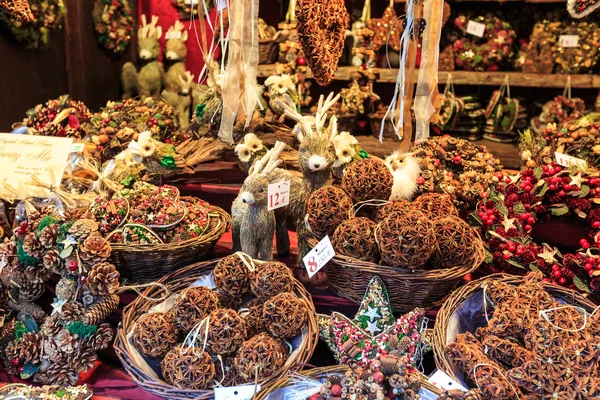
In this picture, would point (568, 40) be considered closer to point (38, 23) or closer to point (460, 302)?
point (460, 302)

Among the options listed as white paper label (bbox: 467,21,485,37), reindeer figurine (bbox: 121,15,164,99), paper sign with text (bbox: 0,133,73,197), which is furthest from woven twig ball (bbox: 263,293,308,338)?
reindeer figurine (bbox: 121,15,164,99)

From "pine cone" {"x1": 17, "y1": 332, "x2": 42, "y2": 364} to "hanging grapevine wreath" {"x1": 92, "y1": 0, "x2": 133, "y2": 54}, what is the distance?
2.97 m

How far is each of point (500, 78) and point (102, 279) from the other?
2.63 metres

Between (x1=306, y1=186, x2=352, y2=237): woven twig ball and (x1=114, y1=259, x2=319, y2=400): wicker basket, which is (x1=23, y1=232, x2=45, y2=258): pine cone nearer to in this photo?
(x1=114, y1=259, x2=319, y2=400): wicker basket

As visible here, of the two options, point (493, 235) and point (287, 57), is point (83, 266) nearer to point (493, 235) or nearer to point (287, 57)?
point (493, 235)

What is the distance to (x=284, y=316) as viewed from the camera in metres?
1.22

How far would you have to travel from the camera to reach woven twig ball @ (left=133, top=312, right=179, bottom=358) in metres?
1.22

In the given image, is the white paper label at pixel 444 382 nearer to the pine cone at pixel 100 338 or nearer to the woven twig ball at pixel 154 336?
the woven twig ball at pixel 154 336

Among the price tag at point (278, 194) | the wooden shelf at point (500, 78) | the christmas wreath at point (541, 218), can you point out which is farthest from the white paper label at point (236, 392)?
the wooden shelf at point (500, 78)

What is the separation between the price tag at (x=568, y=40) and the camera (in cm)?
298

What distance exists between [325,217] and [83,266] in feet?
2.01

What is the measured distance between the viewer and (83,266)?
132cm

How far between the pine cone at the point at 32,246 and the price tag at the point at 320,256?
67 centimetres

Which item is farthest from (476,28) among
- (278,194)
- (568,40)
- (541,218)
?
(278,194)
